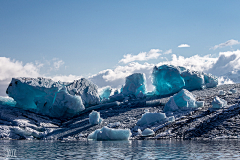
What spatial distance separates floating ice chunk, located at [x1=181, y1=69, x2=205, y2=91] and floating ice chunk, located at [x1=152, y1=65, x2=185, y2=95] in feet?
2.29

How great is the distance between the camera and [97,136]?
60.8 feet

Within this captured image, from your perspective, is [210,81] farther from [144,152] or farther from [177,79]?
[144,152]

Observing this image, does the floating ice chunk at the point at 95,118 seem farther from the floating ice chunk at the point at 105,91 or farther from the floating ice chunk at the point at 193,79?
the floating ice chunk at the point at 105,91

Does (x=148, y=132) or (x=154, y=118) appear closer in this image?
(x=148, y=132)

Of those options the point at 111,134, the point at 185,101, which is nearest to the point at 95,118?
the point at 111,134

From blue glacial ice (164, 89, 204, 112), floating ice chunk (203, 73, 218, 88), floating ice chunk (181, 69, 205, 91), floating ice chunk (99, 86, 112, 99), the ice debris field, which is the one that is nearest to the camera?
the ice debris field

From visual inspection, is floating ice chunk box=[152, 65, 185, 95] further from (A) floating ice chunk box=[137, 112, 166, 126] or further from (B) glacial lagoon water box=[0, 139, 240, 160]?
(B) glacial lagoon water box=[0, 139, 240, 160]

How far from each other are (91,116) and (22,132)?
690 cm

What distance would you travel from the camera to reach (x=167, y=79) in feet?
114

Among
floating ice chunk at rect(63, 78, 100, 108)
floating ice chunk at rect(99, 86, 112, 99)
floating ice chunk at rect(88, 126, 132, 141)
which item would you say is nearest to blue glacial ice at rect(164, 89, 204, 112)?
floating ice chunk at rect(88, 126, 132, 141)

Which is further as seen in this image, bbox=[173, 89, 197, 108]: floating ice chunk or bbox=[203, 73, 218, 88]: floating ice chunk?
bbox=[203, 73, 218, 88]: floating ice chunk

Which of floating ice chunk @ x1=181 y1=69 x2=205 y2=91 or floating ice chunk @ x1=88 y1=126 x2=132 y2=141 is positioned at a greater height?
floating ice chunk @ x1=181 y1=69 x2=205 y2=91

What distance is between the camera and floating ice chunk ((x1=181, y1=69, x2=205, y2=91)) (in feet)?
112

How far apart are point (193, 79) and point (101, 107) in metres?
13.4
